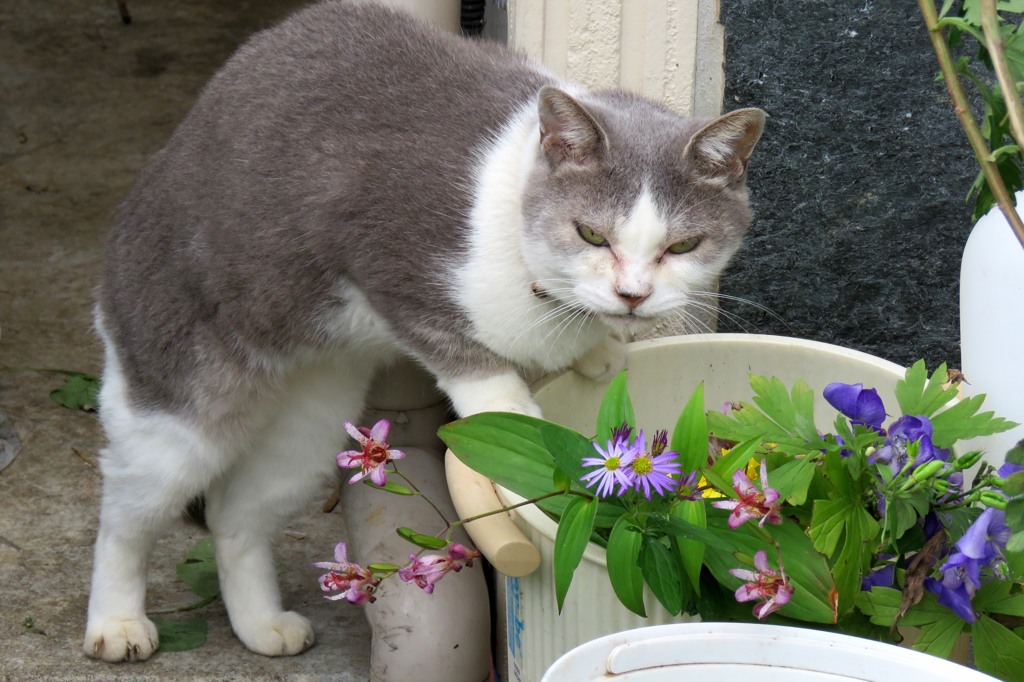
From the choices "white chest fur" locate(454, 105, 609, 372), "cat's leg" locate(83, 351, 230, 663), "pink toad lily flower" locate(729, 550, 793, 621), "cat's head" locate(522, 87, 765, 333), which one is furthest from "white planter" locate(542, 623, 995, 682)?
"cat's leg" locate(83, 351, 230, 663)

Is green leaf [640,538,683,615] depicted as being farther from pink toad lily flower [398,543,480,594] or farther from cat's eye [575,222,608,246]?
cat's eye [575,222,608,246]

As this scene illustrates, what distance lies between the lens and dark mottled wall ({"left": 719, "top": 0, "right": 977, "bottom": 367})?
2.24 meters

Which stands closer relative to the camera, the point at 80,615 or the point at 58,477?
the point at 80,615

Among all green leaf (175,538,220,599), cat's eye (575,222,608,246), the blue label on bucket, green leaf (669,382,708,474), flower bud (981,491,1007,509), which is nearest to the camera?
flower bud (981,491,1007,509)

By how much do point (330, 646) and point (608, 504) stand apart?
1.23m

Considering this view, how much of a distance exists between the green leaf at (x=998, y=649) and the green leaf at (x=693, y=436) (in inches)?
14.2

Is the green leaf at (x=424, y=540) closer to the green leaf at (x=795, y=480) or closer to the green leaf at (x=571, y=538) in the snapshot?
the green leaf at (x=571, y=538)

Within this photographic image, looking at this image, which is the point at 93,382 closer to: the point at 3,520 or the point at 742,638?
the point at 3,520

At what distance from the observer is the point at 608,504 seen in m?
1.41

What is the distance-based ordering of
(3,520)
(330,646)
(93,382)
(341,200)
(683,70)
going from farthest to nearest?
(93,382) < (3,520) < (330,646) < (683,70) < (341,200)

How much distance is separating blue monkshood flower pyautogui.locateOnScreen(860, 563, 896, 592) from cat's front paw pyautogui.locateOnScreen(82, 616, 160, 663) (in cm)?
152

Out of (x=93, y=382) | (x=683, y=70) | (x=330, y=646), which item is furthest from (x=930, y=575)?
(x=93, y=382)

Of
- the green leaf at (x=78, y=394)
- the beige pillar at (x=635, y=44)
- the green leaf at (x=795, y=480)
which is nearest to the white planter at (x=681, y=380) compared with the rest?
the green leaf at (x=795, y=480)

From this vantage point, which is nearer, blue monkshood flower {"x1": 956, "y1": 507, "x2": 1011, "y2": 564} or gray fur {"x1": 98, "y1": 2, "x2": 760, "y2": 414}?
blue monkshood flower {"x1": 956, "y1": 507, "x2": 1011, "y2": 564}
